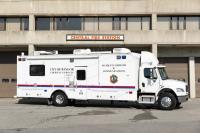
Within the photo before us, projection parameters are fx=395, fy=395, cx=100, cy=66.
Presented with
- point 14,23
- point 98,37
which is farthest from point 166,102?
point 14,23

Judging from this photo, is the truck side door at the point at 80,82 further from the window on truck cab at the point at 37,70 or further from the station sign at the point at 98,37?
the station sign at the point at 98,37

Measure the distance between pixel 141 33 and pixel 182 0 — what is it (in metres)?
4.16

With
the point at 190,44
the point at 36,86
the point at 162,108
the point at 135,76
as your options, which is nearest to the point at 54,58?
the point at 36,86

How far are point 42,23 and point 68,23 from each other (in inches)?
87.1

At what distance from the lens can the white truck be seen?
→ 832 inches

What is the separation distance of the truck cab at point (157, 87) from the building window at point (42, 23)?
1332cm

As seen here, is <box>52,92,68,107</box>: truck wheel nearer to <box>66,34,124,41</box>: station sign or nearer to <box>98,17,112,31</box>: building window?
<box>66,34,124,41</box>: station sign

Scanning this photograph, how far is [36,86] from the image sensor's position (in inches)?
927

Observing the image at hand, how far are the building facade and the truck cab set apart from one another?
9.39 m

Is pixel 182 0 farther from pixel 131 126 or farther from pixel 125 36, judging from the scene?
pixel 131 126

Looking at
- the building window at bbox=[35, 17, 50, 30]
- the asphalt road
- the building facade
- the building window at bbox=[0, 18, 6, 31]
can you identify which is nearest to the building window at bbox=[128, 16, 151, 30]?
the building facade

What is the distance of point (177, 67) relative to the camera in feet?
109

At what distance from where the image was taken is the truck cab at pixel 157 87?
20.7 metres

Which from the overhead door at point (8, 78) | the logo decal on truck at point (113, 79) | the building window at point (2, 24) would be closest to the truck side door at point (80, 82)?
the logo decal on truck at point (113, 79)
